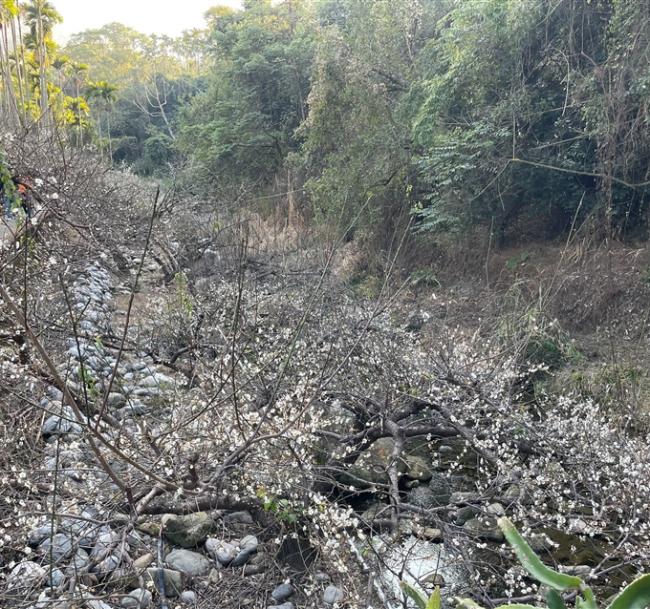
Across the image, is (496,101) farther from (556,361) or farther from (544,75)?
(556,361)

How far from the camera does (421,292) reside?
838 centimetres

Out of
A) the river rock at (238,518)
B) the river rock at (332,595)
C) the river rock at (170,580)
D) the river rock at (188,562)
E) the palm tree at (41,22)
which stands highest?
the palm tree at (41,22)

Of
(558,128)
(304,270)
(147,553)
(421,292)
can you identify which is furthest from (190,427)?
(558,128)

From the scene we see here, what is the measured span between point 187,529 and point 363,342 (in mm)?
2263

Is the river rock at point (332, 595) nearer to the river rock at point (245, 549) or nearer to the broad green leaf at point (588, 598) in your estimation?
the river rock at point (245, 549)

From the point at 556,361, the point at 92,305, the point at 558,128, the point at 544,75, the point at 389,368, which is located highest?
the point at 544,75

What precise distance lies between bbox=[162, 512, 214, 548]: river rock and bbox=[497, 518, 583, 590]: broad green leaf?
2.22 metres

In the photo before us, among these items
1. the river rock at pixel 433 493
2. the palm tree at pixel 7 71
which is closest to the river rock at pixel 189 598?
the river rock at pixel 433 493

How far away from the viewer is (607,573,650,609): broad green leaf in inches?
39.4

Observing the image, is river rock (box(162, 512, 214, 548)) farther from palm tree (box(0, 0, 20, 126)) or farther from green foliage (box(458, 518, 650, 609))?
palm tree (box(0, 0, 20, 126))

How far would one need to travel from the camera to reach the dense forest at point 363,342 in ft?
8.54

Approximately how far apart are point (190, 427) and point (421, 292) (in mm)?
5767

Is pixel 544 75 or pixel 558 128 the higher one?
pixel 544 75

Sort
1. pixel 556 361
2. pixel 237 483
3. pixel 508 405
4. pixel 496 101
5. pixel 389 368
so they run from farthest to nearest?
pixel 496 101
pixel 556 361
pixel 389 368
pixel 508 405
pixel 237 483
